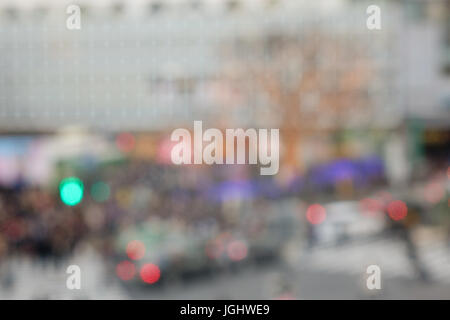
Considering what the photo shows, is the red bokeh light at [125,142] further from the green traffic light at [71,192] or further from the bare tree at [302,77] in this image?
the green traffic light at [71,192]

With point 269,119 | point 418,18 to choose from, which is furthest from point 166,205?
point 418,18

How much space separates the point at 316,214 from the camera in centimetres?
786

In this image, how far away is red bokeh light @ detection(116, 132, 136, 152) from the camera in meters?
10.3

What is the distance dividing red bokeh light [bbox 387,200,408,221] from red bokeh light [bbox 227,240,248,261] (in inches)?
85.8

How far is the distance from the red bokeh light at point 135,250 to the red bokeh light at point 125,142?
10.8 ft

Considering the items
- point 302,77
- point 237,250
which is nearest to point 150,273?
point 237,250

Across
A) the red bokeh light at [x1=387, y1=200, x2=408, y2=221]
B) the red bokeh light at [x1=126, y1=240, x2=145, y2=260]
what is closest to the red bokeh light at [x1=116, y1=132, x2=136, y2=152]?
the red bokeh light at [x1=126, y1=240, x2=145, y2=260]

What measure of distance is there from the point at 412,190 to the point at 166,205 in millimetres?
3399

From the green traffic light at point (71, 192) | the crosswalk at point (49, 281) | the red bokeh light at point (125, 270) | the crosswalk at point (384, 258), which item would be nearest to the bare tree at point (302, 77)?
the crosswalk at point (384, 258)

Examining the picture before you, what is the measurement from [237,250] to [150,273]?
4.95ft
